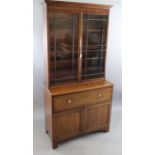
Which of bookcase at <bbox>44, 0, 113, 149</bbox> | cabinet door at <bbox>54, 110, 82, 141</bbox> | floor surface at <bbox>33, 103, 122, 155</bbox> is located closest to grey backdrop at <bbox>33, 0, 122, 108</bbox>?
bookcase at <bbox>44, 0, 113, 149</bbox>

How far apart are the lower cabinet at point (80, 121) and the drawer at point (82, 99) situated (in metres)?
Result: 0.07

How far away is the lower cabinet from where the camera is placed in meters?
2.28

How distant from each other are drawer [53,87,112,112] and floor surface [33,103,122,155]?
1.69 feet

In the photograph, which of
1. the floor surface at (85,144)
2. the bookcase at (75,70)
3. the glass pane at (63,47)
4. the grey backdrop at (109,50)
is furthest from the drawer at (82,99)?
the grey backdrop at (109,50)

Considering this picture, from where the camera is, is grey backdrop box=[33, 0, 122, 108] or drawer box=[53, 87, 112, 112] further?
grey backdrop box=[33, 0, 122, 108]

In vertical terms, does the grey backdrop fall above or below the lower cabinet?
above

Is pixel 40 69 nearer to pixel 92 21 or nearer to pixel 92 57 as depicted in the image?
pixel 92 57

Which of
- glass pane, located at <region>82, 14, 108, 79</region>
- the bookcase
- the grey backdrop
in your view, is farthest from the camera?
the grey backdrop

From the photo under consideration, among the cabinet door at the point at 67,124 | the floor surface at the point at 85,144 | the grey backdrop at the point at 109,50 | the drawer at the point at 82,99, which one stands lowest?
the floor surface at the point at 85,144

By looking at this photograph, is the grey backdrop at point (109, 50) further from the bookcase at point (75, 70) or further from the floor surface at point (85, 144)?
the floor surface at point (85, 144)

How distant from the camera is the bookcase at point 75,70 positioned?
2189 mm

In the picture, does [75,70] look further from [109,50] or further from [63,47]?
[109,50]

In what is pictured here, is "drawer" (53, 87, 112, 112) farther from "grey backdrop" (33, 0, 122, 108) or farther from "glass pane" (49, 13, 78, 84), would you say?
"grey backdrop" (33, 0, 122, 108)
